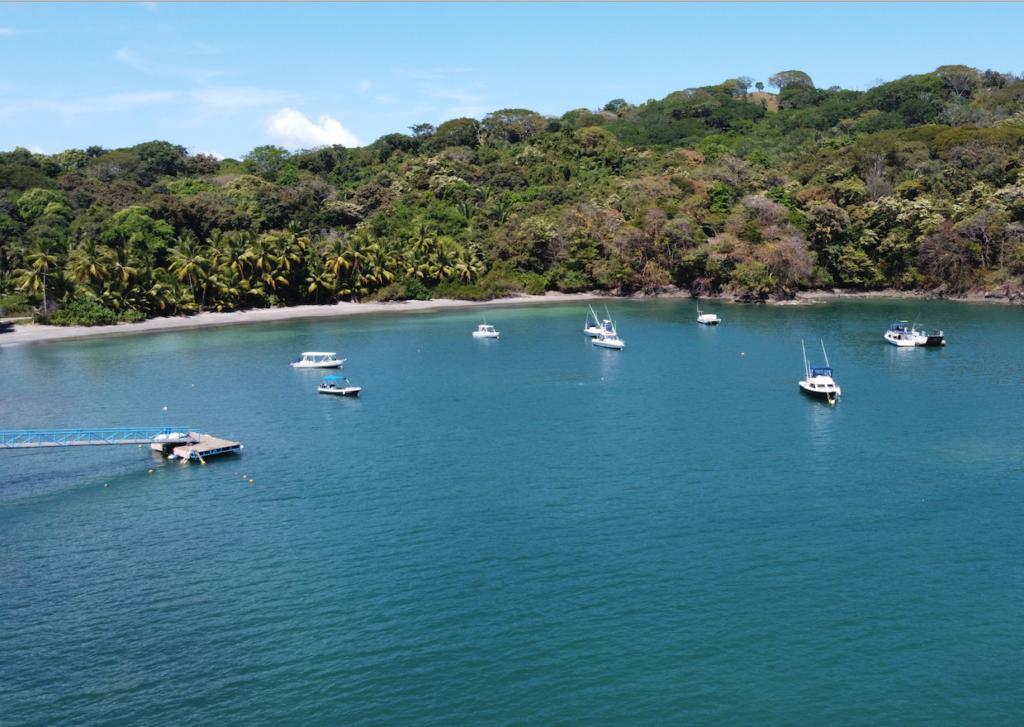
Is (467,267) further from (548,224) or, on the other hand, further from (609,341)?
(609,341)

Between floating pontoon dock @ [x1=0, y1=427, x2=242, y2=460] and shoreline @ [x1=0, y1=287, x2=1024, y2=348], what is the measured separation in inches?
1988

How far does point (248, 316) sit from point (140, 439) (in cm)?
6546

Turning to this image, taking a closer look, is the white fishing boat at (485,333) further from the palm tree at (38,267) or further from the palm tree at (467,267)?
the palm tree at (38,267)

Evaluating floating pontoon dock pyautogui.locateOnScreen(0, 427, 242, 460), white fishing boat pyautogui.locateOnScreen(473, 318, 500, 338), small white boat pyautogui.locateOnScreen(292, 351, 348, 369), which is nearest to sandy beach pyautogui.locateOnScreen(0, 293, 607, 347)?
white fishing boat pyautogui.locateOnScreen(473, 318, 500, 338)

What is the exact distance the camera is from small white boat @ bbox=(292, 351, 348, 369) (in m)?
82.9

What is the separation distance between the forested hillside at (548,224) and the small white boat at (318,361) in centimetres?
4199

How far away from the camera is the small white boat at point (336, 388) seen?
72.0 m

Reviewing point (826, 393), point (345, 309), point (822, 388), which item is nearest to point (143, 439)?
point (822, 388)

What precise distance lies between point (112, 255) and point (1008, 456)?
345ft

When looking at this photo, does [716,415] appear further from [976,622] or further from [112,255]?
[112,255]

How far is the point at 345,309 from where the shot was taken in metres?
130

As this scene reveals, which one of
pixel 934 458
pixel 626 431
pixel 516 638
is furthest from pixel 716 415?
pixel 516 638

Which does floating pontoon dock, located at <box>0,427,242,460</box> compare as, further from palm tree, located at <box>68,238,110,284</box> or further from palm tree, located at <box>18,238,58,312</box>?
palm tree, located at <box>68,238,110,284</box>

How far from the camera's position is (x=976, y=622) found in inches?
1256
